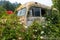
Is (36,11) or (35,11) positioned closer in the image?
(35,11)

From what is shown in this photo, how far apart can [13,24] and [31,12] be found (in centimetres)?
431

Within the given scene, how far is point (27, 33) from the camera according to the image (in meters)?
6.50

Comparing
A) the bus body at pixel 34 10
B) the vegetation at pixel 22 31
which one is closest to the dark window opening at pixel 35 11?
the bus body at pixel 34 10

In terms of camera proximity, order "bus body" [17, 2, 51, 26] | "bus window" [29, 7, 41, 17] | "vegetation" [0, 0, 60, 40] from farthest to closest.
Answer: "bus window" [29, 7, 41, 17] < "bus body" [17, 2, 51, 26] < "vegetation" [0, 0, 60, 40]

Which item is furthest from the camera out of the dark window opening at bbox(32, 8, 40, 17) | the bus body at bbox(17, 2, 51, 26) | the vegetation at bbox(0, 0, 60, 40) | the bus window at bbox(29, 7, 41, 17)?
the dark window opening at bbox(32, 8, 40, 17)

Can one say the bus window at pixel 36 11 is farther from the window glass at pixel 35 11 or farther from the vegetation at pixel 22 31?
the vegetation at pixel 22 31

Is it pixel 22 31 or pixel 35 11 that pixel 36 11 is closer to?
pixel 35 11

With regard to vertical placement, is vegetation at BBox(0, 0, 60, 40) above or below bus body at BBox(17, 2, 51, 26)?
Result: below

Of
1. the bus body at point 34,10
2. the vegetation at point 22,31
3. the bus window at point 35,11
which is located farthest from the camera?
the bus window at point 35,11

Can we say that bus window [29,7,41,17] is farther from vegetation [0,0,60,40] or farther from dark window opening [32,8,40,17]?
vegetation [0,0,60,40]

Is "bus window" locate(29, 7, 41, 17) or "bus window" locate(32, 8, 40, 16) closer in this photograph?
"bus window" locate(29, 7, 41, 17)

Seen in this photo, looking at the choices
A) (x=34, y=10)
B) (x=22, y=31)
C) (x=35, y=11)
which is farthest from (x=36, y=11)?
(x=22, y=31)

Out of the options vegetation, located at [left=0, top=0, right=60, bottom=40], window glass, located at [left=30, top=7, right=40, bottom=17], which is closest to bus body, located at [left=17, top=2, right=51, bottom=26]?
window glass, located at [left=30, top=7, right=40, bottom=17]

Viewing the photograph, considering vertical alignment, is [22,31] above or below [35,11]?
below
